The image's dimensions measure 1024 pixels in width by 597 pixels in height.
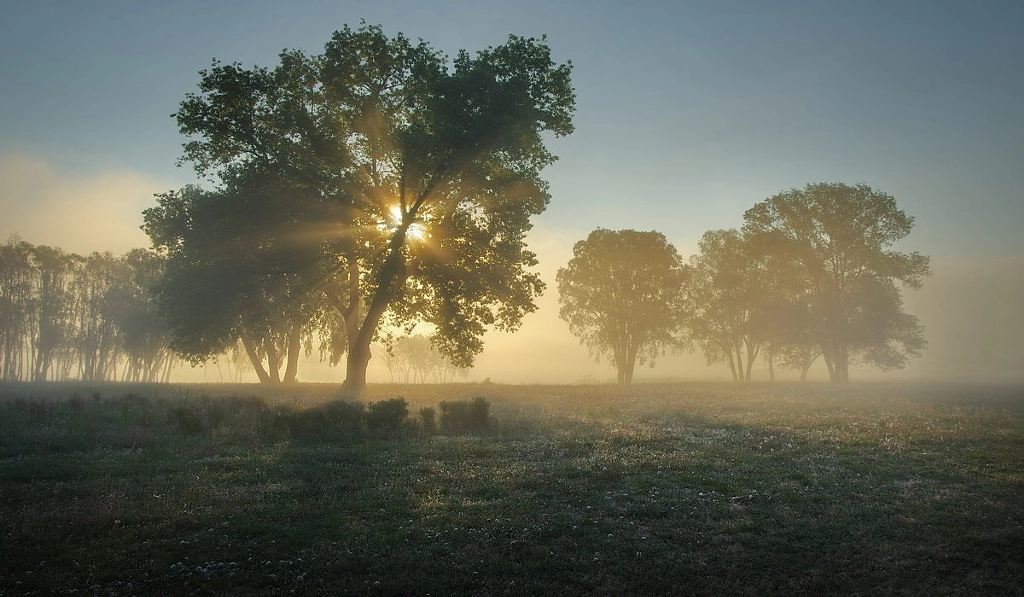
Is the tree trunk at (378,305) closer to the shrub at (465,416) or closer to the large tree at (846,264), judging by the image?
the shrub at (465,416)

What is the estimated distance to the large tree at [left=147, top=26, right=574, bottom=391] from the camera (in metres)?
32.2

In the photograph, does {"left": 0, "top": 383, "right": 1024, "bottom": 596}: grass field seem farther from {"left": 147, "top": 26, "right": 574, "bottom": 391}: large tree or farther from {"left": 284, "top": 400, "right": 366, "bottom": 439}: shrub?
{"left": 147, "top": 26, "right": 574, "bottom": 391}: large tree

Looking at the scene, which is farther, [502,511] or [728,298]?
[728,298]

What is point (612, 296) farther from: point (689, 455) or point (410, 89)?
point (689, 455)

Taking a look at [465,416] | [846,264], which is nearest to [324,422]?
[465,416]

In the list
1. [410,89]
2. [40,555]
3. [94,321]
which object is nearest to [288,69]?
[410,89]

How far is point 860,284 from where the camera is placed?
192 feet

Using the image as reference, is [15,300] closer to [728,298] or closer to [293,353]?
[293,353]

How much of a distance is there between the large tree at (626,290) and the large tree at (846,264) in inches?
472

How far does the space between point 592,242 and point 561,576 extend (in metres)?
58.1

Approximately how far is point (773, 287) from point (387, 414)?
5834 centimetres

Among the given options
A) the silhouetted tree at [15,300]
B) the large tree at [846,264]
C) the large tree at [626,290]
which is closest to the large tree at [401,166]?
the large tree at [626,290]

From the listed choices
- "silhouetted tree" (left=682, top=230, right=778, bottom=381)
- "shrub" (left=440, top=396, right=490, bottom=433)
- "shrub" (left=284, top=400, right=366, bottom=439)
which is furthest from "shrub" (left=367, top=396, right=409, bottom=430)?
"silhouetted tree" (left=682, top=230, right=778, bottom=381)

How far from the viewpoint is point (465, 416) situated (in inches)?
834
